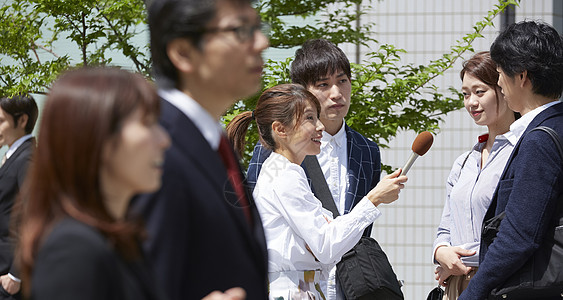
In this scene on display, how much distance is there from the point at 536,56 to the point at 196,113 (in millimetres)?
1830

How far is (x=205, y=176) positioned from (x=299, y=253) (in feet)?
4.71

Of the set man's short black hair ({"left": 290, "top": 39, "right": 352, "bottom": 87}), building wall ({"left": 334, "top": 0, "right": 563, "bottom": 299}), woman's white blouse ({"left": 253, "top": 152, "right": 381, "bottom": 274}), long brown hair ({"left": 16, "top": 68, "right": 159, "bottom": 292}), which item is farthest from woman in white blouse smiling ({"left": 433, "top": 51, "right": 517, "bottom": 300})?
building wall ({"left": 334, "top": 0, "right": 563, "bottom": 299})

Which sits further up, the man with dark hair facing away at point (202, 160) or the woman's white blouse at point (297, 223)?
the man with dark hair facing away at point (202, 160)

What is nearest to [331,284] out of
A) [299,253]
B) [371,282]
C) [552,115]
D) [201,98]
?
[371,282]

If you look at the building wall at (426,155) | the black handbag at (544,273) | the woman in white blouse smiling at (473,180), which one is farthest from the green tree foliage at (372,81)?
the black handbag at (544,273)

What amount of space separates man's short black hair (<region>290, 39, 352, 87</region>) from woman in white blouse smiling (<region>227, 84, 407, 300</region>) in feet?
2.49

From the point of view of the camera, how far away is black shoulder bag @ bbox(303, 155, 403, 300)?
320 centimetres

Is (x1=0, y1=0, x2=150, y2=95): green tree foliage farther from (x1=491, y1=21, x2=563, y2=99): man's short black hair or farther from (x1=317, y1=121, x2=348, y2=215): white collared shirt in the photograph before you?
(x1=491, y1=21, x2=563, y2=99): man's short black hair

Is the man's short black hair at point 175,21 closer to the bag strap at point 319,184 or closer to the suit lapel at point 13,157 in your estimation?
the bag strap at point 319,184

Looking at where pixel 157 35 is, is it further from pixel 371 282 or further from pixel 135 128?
pixel 371 282

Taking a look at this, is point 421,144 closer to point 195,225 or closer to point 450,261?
point 450,261

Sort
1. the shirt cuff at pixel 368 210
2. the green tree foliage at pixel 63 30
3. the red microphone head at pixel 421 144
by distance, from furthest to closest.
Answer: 1. the green tree foliage at pixel 63 30
2. the red microphone head at pixel 421 144
3. the shirt cuff at pixel 368 210

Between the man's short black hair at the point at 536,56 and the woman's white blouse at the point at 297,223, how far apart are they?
772 millimetres

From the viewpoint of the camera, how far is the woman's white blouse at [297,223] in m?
2.73
